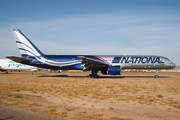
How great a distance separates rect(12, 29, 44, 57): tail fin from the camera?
85.8 ft

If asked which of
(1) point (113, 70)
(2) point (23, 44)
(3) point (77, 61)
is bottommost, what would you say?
(1) point (113, 70)

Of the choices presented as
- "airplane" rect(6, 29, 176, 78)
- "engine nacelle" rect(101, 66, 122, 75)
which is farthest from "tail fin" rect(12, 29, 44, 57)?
"engine nacelle" rect(101, 66, 122, 75)

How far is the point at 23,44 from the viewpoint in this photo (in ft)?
86.0

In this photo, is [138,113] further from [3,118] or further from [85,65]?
[85,65]

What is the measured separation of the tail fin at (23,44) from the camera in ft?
85.8

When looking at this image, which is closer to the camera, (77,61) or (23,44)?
(77,61)

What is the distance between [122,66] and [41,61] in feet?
45.7

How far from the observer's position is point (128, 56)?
2667cm

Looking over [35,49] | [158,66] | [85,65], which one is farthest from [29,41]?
[158,66]

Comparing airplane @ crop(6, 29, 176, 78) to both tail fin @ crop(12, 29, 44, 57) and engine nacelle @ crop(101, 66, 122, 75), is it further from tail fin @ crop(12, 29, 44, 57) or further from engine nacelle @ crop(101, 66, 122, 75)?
engine nacelle @ crop(101, 66, 122, 75)

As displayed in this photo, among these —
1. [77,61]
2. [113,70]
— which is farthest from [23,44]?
[113,70]

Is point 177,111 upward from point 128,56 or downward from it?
downward

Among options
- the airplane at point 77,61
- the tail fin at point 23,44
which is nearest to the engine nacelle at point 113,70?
the airplane at point 77,61

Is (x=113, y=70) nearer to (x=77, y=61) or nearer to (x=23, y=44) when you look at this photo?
(x=77, y=61)
